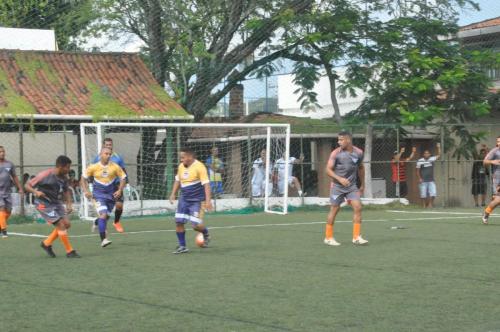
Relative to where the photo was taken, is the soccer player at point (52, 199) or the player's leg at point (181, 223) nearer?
the soccer player at point (52, 199)

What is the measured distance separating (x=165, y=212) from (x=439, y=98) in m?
10.6

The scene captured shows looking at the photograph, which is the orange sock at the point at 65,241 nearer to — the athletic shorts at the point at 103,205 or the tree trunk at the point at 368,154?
the athletic shorts at the point at 103,205

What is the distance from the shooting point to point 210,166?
91.0 feet

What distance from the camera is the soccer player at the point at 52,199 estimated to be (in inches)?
556

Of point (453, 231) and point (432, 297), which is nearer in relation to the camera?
point (432, 297)

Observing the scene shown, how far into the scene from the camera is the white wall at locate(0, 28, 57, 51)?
32.8m

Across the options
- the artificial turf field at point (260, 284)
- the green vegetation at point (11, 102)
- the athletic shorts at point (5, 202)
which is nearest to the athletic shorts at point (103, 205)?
the artificial turf field at point (260, 284)

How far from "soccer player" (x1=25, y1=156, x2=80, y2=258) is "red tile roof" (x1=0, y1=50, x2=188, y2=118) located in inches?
490

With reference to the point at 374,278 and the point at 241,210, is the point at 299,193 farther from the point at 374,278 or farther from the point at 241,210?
the point at 374,278

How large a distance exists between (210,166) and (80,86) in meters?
4.92

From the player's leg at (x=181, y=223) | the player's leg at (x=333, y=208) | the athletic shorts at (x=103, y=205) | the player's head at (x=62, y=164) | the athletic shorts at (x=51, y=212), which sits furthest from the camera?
the athletic shorts at (x=103, y=205)

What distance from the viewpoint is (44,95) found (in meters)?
27.9

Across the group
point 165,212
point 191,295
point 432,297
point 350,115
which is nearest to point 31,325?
point 191,295

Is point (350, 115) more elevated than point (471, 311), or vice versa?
point (350, 115)
